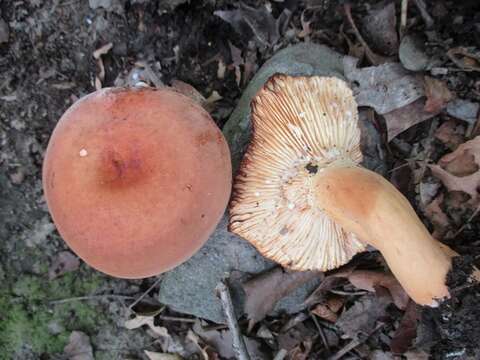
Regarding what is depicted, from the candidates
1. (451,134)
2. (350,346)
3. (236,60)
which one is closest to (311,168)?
(451,134)

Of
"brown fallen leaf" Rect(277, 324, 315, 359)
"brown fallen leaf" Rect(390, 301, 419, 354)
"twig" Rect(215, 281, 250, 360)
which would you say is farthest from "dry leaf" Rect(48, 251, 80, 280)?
"brown fallen leaf" Rect(390, 301, 419, 354)

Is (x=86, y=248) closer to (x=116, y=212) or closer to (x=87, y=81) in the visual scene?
(x=116, y=212)

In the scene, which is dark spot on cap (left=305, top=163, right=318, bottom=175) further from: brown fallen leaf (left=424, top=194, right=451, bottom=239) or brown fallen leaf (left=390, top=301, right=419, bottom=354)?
brown fallen leaf (left=390, top=301, right=419, bottom=354)

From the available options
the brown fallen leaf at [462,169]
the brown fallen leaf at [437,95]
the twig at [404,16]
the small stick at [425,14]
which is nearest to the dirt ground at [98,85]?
the twig at [404,16]

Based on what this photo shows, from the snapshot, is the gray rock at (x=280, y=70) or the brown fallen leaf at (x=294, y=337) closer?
Result: the gray rock at (x=280, y=70)

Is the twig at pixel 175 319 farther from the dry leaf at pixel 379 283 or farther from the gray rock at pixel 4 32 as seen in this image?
the gray rock at pixel 4 32

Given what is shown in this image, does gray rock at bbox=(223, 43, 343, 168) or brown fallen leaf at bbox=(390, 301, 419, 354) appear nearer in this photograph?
brown fallen leaf at bbox=(390, 301, 419, 354)

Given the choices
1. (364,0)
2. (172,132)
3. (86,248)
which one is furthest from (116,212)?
(364,0)
